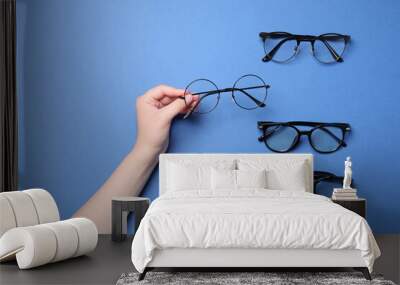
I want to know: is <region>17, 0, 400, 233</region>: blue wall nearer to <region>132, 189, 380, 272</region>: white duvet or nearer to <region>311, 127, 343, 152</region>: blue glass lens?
<region>311, 127, 343, 152</region>: blue glass lens

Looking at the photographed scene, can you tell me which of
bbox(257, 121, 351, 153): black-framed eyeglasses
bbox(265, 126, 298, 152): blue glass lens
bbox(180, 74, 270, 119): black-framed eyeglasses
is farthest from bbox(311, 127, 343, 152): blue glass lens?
bbox(180, 74, 270, 119): black-framed eyeglasses

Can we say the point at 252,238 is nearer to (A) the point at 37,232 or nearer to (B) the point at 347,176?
(A) the point at 37,232

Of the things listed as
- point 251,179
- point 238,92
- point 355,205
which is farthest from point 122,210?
point 355,205

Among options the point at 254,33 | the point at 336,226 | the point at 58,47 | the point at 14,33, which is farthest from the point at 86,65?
the point at 336,226

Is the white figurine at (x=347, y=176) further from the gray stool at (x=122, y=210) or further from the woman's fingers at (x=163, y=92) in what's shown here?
the gray stool at (x=122, y=210)

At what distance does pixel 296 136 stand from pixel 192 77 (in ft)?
3.97

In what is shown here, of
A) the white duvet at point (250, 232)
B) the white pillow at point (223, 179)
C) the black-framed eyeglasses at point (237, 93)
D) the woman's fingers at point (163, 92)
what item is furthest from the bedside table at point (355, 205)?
the woman's fingers at point (163, 92)

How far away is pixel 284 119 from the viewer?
6.61 meters

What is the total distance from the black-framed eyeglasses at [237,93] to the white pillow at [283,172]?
→ 23.8 inches

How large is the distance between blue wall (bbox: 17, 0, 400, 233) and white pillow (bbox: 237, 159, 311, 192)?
295 mm

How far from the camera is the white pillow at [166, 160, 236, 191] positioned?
607 centimetres

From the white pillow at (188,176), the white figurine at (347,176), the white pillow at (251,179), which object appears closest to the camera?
the white pillow at (251,179)

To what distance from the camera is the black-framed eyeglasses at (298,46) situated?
657 centimetres

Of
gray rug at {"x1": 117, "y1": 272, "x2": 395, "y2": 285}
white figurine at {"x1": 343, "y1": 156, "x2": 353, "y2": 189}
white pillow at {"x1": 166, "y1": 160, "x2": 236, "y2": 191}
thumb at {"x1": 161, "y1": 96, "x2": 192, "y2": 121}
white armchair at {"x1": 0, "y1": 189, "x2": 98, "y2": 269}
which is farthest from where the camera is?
thumb at {"x1": 161, "y1": 96, "x2": 192, "y2": 121}
